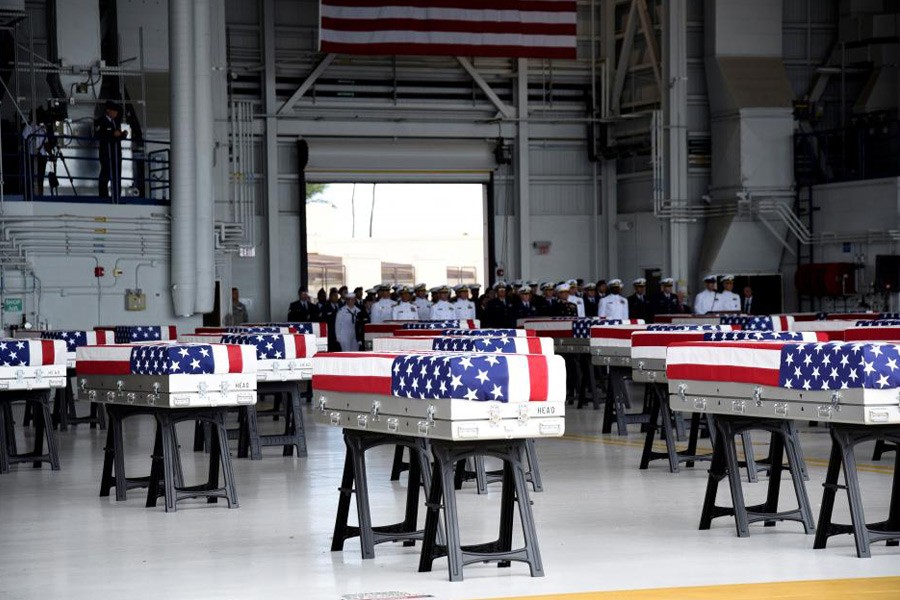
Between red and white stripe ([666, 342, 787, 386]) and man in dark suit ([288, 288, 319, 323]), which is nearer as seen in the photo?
red and white stripe ([666, 342, 787, 386])

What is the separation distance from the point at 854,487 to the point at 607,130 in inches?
1040

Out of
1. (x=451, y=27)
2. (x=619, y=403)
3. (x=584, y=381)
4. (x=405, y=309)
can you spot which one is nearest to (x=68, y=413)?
(x=584, y=381)

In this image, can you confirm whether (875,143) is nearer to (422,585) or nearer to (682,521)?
(682,521)

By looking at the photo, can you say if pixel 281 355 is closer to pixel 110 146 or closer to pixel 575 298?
pixel 110 146

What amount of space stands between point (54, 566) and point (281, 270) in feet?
76.4

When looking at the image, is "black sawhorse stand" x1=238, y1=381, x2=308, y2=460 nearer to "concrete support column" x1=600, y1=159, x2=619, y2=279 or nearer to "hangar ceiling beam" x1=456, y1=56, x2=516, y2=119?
"hangar ceiling beam" x1=456, y1=56, x2=516, y2=119

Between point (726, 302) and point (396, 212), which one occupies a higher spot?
point (396, 212)

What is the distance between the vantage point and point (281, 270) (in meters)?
32.6


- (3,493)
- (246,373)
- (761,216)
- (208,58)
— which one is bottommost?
(3,493)

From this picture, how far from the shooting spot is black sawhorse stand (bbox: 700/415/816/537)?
32.9 ft

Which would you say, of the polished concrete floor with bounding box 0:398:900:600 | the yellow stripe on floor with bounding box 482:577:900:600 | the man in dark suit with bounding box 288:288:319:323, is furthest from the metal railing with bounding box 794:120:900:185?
the yellow stripe on floor with bounding box 482:577:900:600

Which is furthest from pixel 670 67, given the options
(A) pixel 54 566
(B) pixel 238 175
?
(A) pixel 54 566

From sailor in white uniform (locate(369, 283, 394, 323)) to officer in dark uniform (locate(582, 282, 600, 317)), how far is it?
12.5 ft

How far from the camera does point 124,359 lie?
12.4 metres
